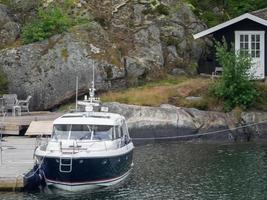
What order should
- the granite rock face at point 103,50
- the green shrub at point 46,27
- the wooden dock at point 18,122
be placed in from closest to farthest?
1. the wooden dock at point 18,122
2. the granite rock face at point 103,50
3. the green shrub at point 46,27

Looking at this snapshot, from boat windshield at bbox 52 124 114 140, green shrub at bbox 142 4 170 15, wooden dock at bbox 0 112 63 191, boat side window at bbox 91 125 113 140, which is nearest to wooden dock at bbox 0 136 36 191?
wooden dock at bbox 0 112 63 191

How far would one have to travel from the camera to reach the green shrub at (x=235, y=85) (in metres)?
40.9

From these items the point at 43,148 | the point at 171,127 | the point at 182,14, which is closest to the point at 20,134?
the point at 171,127

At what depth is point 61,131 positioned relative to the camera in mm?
29656

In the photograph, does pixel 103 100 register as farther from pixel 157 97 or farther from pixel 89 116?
pixel 89 116

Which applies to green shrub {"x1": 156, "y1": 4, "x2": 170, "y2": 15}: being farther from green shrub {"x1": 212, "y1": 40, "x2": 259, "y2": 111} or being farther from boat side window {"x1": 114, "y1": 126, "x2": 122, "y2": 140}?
boat side window {"x1": 114, "y1": 126, "x2": 122, "y2": 140}

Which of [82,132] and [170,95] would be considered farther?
[170,95]

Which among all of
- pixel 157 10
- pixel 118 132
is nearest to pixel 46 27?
pixel 157 10

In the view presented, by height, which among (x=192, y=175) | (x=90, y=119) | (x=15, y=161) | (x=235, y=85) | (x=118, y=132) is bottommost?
(x=192, y=175)

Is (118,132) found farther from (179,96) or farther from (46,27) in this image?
(46,27)

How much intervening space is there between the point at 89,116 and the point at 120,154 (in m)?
2.10

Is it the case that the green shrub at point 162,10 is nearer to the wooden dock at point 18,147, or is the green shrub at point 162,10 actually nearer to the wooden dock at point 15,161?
the wooden dock at point 18,147

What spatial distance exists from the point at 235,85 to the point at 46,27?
11.4 meters

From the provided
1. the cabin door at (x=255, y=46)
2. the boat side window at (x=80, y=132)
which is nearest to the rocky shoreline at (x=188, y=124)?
the cabin door at (x=255, y=46)
